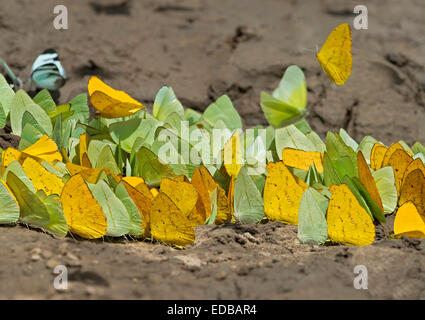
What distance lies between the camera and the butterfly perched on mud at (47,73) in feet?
7.13

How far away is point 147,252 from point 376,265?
49 centimetres

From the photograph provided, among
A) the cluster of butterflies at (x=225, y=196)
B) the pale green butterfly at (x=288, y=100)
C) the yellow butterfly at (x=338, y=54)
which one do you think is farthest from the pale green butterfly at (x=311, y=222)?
the yellow butterfly at (x=338, y=54)

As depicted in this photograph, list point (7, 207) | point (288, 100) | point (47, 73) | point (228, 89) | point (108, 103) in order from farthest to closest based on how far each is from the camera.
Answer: point (228, 89)
point (47, 73)
point (288, 100)
point (108, 103)
point (7, 207)

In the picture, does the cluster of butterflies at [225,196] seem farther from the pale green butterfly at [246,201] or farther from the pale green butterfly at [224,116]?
the pale green butterfly at [224,116]

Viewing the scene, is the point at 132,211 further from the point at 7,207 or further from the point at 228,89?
the point at 228,89

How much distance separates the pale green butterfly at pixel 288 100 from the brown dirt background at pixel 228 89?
0.33m

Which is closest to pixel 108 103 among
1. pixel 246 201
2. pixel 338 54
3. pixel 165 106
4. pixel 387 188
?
pixel 165 106

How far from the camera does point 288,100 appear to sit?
182 centimetres

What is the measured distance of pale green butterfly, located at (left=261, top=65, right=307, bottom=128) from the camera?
64.4 inches

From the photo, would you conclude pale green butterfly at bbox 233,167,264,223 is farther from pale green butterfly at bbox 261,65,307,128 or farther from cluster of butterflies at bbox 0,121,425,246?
pale green butterfly at bbox 261,65,307,128

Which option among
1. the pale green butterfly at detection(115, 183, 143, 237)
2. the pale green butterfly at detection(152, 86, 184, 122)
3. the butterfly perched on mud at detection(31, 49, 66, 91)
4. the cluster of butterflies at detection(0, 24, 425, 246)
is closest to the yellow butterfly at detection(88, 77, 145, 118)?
the cluster of butterflies at detection(0, 24, 425, 246)

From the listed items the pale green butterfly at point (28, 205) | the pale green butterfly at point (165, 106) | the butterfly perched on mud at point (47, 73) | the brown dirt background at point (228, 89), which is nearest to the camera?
the brown dirt background at point (228, 89)

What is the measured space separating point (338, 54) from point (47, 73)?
3.62 ft
